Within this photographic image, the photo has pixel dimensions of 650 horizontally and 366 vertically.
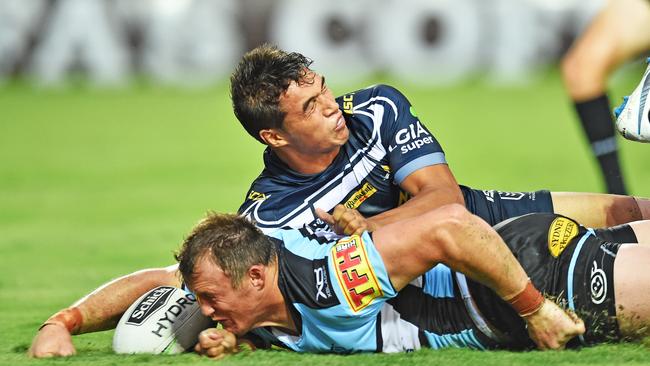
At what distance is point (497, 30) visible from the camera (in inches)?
852

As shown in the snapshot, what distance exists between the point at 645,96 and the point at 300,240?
1.95m

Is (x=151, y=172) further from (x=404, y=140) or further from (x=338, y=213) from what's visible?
(x=338, y=213)

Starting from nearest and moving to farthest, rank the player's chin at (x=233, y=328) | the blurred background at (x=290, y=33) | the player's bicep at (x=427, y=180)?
the player's chin at (x=233, y=328) → the player's bicep at (x=427, y=180) → the blurred background at (x=290, y=33)

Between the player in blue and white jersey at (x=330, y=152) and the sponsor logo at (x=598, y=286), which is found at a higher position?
the player in blue and white jersey at (x=330, y=152)

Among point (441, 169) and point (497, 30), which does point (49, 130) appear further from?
point (441, 169)

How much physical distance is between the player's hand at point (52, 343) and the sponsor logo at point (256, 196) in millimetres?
1322

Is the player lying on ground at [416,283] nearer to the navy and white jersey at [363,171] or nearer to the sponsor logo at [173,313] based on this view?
the sponsor logo at [173,313]

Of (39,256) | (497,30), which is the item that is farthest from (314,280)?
(497,30)

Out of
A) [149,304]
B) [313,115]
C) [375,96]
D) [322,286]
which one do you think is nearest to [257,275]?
[322,286]

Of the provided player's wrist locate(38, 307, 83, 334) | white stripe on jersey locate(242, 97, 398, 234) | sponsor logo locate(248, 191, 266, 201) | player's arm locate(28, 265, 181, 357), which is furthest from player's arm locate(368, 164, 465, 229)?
player's wrist locate(38, 307, 83, 334)

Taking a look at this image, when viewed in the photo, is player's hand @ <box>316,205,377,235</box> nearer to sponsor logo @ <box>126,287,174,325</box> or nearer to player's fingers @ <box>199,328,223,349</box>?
player's fingers @ <box>199,328,223,349</box>

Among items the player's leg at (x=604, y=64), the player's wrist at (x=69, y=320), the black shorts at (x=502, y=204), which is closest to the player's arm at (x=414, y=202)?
the black shorts at (x=502, y=204)

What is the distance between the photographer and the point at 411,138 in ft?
22.2

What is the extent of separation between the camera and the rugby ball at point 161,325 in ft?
19.7
